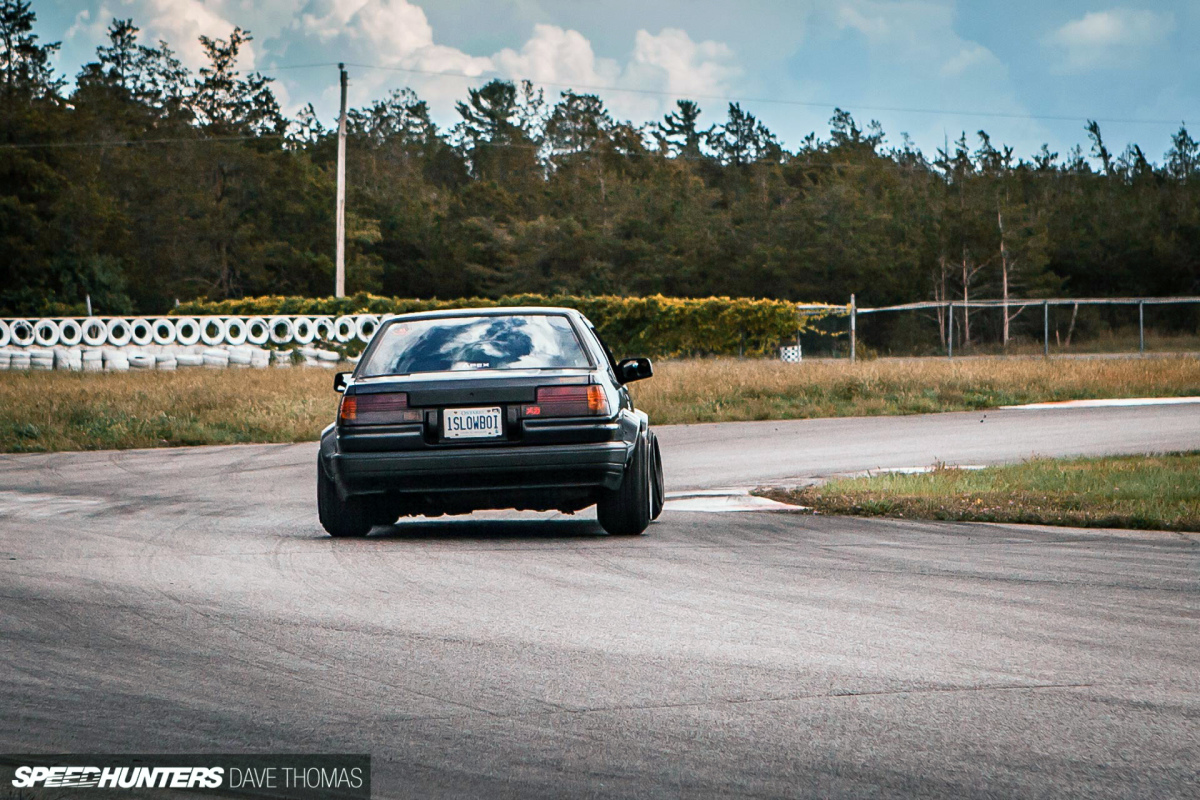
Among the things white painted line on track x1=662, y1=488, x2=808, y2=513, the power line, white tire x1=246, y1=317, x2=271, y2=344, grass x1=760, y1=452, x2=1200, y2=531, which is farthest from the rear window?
the power line

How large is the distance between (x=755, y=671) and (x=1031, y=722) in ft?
3.44

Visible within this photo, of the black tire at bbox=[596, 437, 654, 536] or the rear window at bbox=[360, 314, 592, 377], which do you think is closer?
the black tire at bbox=[596, 437, 654, 536]

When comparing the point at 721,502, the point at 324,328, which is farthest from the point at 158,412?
the point at 324,328

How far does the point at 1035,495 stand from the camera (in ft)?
33.1

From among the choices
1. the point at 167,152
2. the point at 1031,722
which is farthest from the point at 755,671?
the point at 167,152

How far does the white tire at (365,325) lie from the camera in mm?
39000

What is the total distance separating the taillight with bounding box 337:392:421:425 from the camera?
8234 millimetres

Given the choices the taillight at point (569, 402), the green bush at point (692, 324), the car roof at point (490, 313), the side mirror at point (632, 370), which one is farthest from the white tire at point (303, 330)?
the taillight at point (569, 402)

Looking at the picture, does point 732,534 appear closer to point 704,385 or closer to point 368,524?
point 368,524

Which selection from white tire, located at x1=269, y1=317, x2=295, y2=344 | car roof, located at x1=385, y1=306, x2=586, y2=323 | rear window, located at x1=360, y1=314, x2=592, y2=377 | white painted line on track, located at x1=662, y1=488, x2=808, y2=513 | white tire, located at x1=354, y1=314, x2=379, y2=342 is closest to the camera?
rear window, located at x1=360, y1=314, x2=592, y2=377

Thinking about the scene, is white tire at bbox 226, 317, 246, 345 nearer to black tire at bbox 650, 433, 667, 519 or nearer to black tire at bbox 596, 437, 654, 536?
black tire at bbox 650, 433, 667, 519

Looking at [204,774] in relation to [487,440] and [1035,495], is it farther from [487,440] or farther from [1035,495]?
[1035,495]

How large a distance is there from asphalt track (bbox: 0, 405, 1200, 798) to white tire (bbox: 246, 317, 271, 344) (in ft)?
95.3

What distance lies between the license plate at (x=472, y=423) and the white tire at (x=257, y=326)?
30.7 meters
